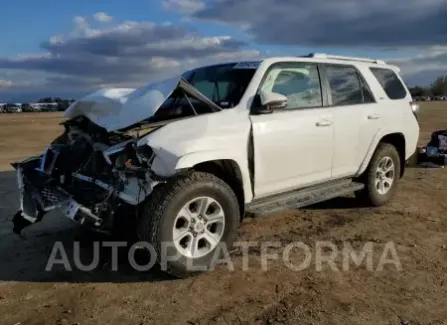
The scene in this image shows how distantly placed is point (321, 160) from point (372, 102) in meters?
1.38

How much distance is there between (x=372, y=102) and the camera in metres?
6.49

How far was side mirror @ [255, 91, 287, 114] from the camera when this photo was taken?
484cm

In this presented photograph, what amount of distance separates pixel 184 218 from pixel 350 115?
2756 mm

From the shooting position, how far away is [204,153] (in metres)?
4.43

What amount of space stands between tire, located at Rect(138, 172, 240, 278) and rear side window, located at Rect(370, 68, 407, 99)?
131 inches

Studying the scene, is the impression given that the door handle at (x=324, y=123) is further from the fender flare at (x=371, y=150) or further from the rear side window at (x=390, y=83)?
the rear side window at (x=390, y=83)

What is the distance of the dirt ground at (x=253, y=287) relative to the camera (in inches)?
148

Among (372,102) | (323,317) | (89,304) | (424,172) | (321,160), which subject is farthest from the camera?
(424,172)

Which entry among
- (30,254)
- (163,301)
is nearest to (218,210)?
(163,301)

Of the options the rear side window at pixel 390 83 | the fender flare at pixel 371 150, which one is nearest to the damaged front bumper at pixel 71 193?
the fender flare at pixel 371 150

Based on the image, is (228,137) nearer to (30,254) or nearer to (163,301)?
(163,301)

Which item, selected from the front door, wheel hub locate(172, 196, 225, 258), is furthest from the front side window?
wheel hub locate(172, 196, 225, 258)

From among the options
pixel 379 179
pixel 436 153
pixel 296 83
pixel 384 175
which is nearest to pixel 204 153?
pixel 296 83

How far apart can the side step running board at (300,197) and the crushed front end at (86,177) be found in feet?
4.29
